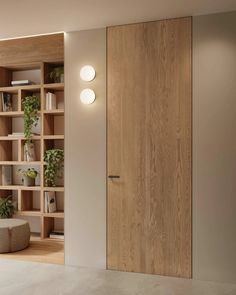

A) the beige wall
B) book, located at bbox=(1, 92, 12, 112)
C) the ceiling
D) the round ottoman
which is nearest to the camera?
the ceiling

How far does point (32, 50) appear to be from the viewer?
4.55 metres

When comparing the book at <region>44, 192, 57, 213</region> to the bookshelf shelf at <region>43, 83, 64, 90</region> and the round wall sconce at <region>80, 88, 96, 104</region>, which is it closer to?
the bookshelf shelf at <region>43, 83, 64, 90</region>

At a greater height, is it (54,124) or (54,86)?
(54,86)

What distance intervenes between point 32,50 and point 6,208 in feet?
6.69

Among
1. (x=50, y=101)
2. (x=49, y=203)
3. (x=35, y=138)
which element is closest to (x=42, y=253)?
(x=49, y=203)

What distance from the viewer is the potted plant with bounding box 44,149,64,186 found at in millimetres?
4629

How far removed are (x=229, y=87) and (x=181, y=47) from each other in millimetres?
588

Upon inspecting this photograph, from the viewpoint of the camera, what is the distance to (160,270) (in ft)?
11.8

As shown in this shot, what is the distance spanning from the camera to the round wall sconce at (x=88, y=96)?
150 inches

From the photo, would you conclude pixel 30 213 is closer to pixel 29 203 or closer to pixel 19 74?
pixel 29 203

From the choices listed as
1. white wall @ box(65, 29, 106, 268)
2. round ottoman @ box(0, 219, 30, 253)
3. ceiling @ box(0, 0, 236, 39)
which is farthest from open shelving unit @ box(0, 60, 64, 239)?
ceiling @ box(0, 0, 236, 39)

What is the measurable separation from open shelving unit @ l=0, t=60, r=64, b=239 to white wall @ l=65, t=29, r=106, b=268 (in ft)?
2.26

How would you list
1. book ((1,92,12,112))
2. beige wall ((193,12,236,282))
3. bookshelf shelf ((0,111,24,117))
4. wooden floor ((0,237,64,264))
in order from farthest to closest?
1. book ((1,92,12,112))
2. bookshelf shelf ((0,111,24,117))
3. wooden floor ((0,237,64,264))
4. beige wall ((193,12,236,282))

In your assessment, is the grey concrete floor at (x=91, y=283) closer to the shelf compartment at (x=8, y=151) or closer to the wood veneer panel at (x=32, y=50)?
the shelf compartment at (x=8, y=151)
